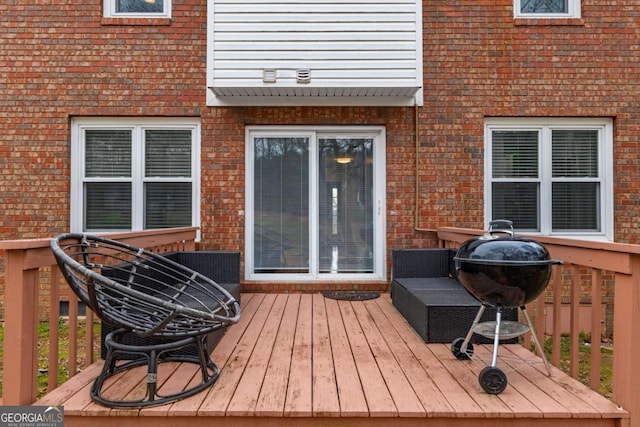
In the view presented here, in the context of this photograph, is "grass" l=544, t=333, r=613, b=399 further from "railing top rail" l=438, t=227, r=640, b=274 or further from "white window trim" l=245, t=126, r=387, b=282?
"white window trim" l=245, t=126, r=387, b=282

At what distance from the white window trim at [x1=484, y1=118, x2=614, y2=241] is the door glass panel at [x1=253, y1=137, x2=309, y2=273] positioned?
2243mm

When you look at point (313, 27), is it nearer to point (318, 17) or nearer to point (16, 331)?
point (318, 17)

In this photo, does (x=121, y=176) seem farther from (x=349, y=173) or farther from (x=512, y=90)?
(x=512, y=90)

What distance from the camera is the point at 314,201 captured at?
16.3 feet

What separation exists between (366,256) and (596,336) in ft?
9.41

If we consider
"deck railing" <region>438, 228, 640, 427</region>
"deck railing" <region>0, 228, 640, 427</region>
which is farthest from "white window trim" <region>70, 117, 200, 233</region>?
"deck railing" <region>438, 228, 640, 427</region>

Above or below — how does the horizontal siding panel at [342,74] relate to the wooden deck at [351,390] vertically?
above

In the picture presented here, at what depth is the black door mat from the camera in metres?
4.52

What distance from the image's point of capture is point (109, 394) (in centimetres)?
217

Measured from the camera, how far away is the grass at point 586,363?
3.49 m

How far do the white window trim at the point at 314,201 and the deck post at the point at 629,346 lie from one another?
2.88 metres

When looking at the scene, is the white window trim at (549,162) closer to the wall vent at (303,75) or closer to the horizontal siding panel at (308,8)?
the horizontal siding panel at (308,8)

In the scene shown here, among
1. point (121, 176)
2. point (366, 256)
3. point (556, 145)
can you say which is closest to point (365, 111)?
point (366, 256)

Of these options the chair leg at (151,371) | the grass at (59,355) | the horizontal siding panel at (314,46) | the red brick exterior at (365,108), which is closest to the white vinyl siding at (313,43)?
the horizontal siding panel at (314,46)
